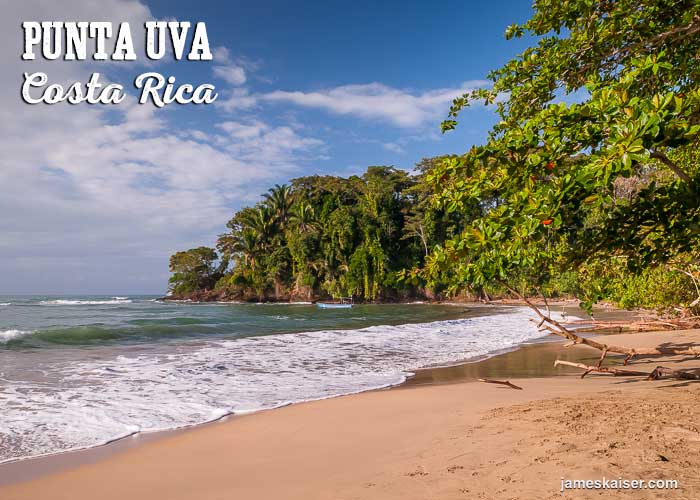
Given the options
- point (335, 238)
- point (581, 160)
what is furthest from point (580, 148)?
point (335, 238)

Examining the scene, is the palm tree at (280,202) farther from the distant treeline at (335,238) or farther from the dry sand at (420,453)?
the dry sand at (420,453)

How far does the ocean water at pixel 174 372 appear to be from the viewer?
5871mm

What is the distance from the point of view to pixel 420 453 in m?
4.18

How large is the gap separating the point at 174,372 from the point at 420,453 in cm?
699

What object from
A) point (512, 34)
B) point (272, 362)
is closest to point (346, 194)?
point (272, 362)

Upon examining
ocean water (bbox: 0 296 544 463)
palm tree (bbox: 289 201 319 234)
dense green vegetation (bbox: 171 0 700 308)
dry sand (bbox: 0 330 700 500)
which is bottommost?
ocean water (bbox: 0 296 544 463)

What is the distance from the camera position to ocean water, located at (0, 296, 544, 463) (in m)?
5.87

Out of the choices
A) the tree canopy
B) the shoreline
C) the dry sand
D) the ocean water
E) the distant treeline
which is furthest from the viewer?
the distant treeline

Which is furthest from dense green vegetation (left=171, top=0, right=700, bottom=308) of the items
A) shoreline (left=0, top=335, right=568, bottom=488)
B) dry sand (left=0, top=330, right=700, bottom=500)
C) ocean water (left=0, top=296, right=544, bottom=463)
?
ocean water (left=0, top=296, right=544, bottom=463)

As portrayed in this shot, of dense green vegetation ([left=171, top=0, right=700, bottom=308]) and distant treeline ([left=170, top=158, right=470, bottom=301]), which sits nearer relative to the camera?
dense green vegetation ([left=171, top=0, right=700, bottom=308])

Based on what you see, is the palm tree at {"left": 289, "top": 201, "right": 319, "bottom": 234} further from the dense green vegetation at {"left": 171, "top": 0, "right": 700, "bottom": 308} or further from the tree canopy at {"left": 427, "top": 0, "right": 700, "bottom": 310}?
the tree canopy at {"left": 427, "top": 0, "right": 700, "bottom": 310}

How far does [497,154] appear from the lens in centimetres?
328

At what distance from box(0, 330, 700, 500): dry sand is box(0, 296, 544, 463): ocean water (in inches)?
37.7

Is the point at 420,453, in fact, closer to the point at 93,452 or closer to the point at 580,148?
the point at 580,148
